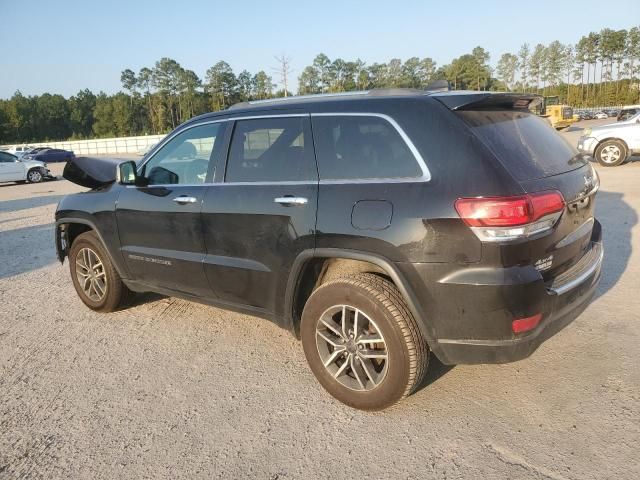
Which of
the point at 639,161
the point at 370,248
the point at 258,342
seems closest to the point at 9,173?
the point at 258,342

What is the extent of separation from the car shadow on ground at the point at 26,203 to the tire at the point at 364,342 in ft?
41.3

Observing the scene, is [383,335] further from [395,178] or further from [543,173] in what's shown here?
[543,173]

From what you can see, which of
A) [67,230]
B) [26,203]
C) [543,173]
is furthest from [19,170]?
[543,173]

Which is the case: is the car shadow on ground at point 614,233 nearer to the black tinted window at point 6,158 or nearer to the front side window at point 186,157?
the front side window at point 186,157

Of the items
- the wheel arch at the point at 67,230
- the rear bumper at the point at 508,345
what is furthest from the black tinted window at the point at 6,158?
the rear bumper at the point at 508,345

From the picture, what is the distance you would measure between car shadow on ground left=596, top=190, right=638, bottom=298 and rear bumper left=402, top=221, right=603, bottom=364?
2233mm

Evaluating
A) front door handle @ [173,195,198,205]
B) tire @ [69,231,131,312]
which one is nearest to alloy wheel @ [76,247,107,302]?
tire @ [69,231,131,312]

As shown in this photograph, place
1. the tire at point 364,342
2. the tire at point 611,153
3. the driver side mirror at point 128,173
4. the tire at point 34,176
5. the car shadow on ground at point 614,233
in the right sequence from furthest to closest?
the tire at point 34,176 → the tire at point 611,153 → the car shadow on ground at point 614,233 → the driver side mirror at point 128,173 → the tire at point 364,342

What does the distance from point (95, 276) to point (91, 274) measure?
0.20ft

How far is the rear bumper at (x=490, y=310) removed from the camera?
2.39 metres

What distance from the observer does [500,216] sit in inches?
93.3

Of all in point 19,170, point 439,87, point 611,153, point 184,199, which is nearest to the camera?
point 439,87

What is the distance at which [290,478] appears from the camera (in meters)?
2.37

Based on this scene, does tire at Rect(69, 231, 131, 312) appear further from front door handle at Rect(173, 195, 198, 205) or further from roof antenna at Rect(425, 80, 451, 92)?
roof antenna at Rect(425, 80, 451, 92)
